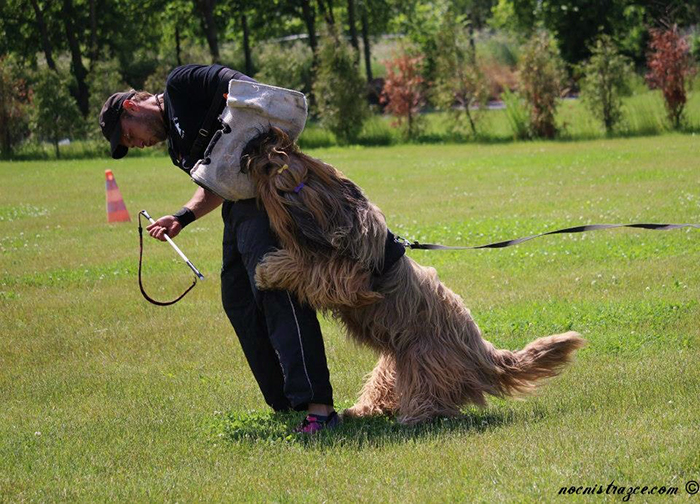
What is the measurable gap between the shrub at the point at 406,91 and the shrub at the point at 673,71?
7.47 metres

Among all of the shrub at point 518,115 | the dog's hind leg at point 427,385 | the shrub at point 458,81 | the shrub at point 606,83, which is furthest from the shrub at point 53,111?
the dog's hind leg at point 427,385

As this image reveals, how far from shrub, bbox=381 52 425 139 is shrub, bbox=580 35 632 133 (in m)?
5.70

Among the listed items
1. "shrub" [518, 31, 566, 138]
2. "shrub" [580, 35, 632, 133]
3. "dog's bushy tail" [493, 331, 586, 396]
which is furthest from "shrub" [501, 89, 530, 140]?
"dog's bushy tail" [493, 331, 586, 396]

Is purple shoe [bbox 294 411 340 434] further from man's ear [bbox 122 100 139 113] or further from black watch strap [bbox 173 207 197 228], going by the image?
man's ear [bbox 122 100 139 113]

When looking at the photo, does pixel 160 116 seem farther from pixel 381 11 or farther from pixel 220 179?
pixel 381 11

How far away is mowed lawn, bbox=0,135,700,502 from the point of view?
13.8 ft

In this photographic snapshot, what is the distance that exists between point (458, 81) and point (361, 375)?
2310cm

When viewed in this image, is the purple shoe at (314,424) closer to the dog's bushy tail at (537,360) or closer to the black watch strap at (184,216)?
the dog's bushy tail at (537,360)

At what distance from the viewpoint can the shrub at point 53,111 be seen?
1239 inches

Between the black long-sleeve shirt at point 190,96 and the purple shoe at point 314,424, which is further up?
the black long-sleeve shirt at point 190,96

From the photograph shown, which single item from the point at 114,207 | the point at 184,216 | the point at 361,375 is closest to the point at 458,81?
the point at 114,207

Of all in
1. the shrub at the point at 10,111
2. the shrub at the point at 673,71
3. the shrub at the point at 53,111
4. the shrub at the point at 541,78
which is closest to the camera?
the shrub at the point at 673,71

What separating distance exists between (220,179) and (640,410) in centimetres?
258

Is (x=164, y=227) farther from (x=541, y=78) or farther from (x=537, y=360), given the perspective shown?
(x=541, y=78)
